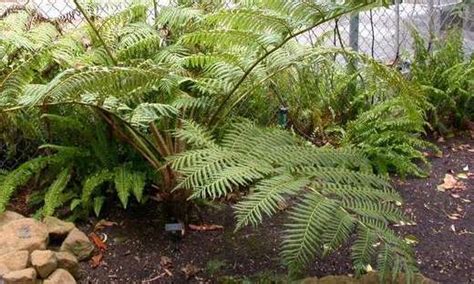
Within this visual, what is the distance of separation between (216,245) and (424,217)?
41.2 inches

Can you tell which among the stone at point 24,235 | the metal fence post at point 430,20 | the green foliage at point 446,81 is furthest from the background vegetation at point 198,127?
the metal fence post at point 430,20

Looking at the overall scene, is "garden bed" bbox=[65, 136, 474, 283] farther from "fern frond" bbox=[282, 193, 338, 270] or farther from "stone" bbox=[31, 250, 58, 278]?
"fern frond" bbox=[282, 193, 338, 270]

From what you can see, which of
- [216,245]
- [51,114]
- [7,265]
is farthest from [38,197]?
[216,245]

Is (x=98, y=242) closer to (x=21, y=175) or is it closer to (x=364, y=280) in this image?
(x=21, y=175)

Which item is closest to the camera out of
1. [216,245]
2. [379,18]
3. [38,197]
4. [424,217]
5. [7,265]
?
[7,265]

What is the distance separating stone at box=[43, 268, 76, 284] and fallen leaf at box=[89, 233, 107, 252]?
257mm

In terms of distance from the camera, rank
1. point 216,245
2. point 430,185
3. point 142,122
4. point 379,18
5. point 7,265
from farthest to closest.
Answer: point 379,18 → point 430,185 → point 216,245 → point 142,122 → point 7,265

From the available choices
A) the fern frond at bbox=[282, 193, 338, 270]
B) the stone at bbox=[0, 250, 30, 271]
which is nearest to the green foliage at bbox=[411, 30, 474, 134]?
the fern frond at bbox=[282, 193, 338, 270]

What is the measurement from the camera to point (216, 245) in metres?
2.41

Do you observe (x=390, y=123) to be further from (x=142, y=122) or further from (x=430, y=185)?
(x=142, y=122)

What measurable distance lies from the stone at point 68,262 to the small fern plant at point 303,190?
0.52 meters

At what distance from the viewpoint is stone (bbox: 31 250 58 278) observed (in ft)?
6.75

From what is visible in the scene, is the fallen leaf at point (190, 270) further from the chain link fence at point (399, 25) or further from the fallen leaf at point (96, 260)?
the chain link fence at point (399, 25)

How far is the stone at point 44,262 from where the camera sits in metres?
2.06
